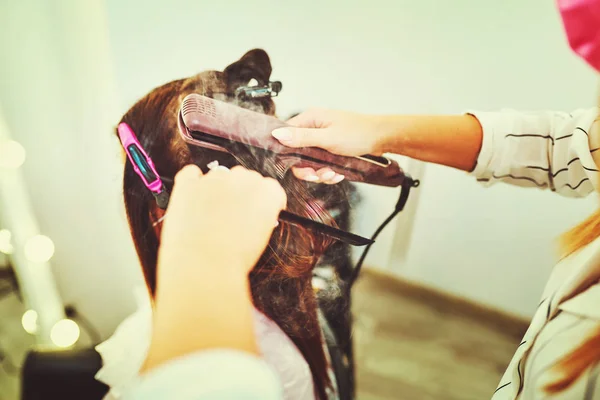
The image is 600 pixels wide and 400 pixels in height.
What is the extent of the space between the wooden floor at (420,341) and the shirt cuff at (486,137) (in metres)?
0.20

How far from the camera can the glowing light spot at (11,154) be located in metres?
0.67

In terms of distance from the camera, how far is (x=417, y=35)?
502mm

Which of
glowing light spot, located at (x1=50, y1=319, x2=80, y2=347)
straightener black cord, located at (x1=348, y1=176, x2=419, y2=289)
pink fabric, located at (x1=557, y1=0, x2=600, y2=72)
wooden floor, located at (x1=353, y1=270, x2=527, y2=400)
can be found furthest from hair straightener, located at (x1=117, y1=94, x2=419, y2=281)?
glowing light spot, located at (x1=50, y1=319, x2=80, y2=347)

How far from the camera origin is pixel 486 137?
526 millimetres

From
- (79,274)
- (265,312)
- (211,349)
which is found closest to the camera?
A: (211,349)

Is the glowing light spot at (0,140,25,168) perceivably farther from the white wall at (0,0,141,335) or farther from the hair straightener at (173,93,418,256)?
the hair straightener at (173,93,418,256)

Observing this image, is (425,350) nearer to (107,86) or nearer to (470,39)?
(470,39)

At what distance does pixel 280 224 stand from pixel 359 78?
0.72 ft

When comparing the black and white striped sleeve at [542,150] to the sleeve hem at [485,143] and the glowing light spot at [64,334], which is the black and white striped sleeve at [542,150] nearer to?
the sleeve hem at [485,143]

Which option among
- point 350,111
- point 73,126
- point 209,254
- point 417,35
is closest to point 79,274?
point 73,126

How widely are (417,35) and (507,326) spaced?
42 cm

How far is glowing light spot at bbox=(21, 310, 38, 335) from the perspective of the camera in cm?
77

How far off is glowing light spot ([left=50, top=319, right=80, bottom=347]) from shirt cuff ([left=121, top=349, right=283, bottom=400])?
1.25 feet

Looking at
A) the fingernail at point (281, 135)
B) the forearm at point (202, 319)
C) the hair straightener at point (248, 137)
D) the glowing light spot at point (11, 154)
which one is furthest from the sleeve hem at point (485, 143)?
the glowing light spot at point (11, 154)
